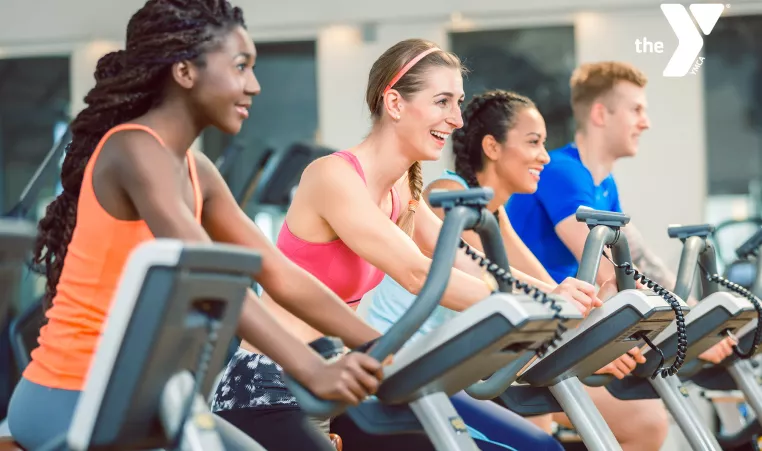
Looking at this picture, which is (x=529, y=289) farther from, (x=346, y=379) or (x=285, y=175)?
(x=285, y=175)

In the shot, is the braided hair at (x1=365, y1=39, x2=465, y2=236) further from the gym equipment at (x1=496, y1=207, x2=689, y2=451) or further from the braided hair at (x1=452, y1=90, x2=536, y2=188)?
the braided hair at (x1=452, y1=90, x2=536, y2=188)

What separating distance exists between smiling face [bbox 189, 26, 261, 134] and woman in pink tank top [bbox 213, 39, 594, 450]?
1.96 feet

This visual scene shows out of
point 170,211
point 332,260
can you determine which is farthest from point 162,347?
point 332,260

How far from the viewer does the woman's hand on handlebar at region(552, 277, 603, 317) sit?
2307 millimetres

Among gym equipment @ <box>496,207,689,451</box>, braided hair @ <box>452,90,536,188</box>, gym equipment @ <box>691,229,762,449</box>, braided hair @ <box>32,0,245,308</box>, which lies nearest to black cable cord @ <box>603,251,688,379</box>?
gym equipment @ <box>496,207,689,451</box>

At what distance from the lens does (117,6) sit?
22.5 feet

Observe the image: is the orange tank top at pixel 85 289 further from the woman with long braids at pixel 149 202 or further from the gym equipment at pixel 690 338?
the gym equipment at pixel 690 338

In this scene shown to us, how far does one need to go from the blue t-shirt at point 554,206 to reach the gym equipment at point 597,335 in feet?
3.15

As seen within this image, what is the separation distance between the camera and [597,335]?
239cm

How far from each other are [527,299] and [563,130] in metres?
4.94

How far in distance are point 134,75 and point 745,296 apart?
204 centimetres

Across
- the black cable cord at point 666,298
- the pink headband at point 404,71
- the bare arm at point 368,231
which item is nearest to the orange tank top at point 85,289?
the bare arm at point 368,231

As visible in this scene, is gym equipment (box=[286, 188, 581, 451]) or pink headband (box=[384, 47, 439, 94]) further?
pink headband (box=[384, 47, 439, 94])

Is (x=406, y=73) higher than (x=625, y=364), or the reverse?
(x=406, y=73)
